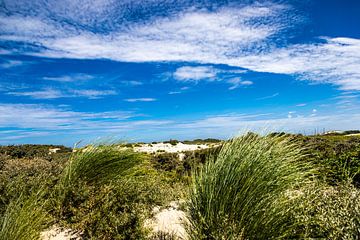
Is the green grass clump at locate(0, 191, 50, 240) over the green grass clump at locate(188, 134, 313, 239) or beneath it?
beneath

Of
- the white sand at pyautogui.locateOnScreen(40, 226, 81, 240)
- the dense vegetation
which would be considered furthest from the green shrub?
the white sand at pyautogui.locateOnScreen(40, 226, 81, 240)

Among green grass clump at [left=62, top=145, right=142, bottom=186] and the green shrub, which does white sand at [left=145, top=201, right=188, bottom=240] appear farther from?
the green shrub

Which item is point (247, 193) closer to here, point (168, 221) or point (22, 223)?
point (168, 221)

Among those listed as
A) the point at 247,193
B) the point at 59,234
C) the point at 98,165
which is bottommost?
the point at 59,234

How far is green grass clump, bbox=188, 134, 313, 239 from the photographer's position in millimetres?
A: 4387

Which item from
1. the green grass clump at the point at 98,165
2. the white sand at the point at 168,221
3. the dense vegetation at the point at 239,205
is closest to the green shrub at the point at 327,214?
the dense vegetation at the point at 239,205

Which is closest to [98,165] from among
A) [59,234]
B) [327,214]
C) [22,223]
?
[59,234]

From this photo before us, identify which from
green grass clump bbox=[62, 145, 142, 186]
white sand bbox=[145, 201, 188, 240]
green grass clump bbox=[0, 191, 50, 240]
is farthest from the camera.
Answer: green grass clump bbox=[62, 145, 142, 186]

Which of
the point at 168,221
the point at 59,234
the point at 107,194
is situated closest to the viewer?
the point at 59,234

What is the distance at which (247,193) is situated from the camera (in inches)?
181

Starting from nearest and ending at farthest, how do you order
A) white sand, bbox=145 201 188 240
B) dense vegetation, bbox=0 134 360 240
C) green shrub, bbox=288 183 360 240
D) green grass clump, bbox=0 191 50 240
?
green shrub, bbox=288 183 360 240 < dense vegetation, bbox=0 134 360 240 < green grass clump, bbox=0 191 50 240 < white sand, bbox=145 201 188 240

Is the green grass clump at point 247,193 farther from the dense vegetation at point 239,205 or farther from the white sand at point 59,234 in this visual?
the white sand at point 59,234

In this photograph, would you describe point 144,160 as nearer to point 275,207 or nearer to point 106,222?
point 106,222

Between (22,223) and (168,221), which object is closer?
(22,223)
